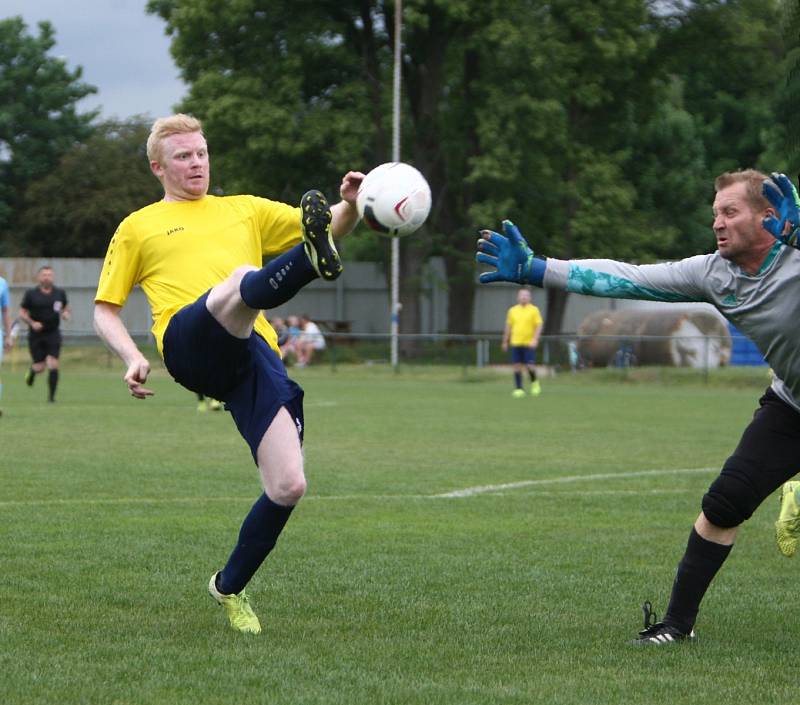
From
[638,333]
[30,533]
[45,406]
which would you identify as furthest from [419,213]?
[638,333]

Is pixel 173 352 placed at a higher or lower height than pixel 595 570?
higher

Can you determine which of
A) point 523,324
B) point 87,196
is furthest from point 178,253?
point 87,196

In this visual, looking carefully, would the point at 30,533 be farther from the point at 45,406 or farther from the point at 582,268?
the point at 45,406

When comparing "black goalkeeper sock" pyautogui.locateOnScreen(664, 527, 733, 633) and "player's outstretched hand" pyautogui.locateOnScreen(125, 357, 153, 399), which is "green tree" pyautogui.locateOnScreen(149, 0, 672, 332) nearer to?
"player's outstretched hand" pyautogui.locateOnScreen(125, 357, 153, 399)

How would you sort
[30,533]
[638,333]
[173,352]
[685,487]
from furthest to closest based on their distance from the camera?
[638,333]
[685,487]
[30,533]
[173,352]

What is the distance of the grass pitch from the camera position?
5180mm

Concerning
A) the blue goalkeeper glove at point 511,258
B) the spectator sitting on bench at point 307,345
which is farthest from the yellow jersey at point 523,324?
the blue goalkeeper glove at point 511,258

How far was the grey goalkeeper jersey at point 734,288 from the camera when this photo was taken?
570 centimetres

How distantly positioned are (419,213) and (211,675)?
194cm

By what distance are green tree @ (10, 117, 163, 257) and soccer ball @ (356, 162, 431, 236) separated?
2157 inches

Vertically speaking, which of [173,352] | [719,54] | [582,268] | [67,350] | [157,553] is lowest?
[67,350]

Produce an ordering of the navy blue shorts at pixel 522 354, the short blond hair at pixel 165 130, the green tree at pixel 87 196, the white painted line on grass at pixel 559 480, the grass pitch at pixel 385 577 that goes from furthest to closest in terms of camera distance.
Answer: the green tree at pixel 87 196 → the navy blue shorts at pixel 522 354 → the white painted line on grass at pixel 559 480 → the short blond hair at pixel 165 130 → the grass pitch at pixel 385 577

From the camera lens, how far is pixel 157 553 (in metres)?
8.14

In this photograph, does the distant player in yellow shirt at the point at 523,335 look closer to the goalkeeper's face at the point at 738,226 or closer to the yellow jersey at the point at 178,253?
the yellow jersey at the point at 178,253
